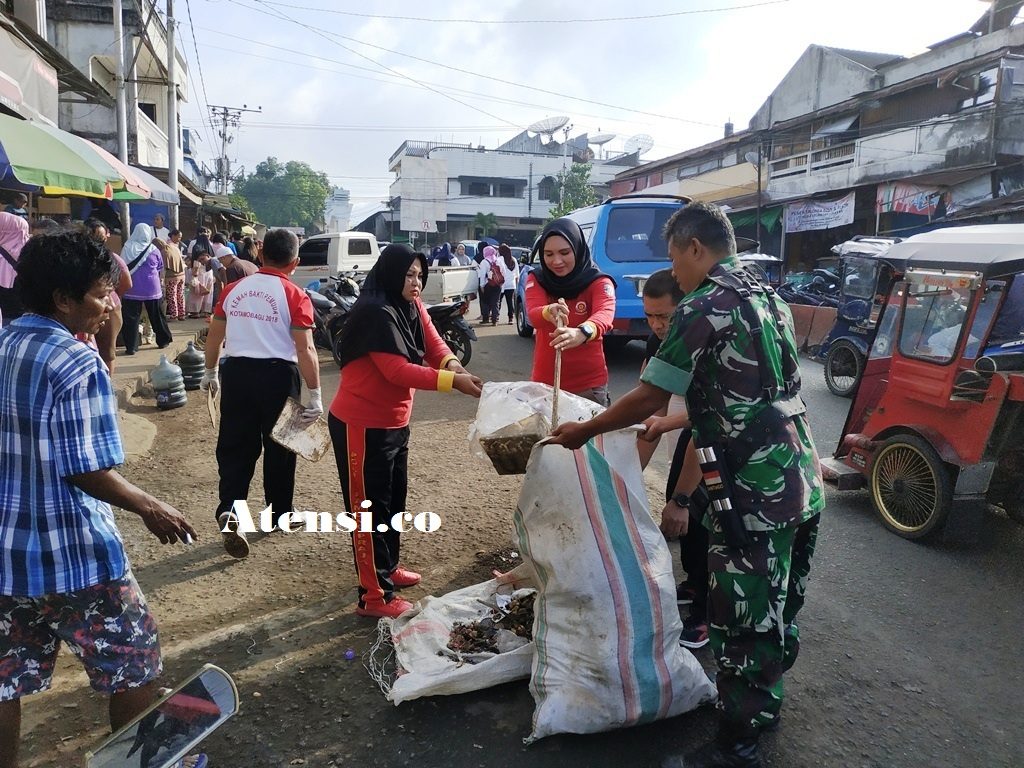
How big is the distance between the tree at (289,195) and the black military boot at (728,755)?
7505 cm

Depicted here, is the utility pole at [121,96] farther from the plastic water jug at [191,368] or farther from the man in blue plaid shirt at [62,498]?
the man in blue plaid shirt at [62,498]

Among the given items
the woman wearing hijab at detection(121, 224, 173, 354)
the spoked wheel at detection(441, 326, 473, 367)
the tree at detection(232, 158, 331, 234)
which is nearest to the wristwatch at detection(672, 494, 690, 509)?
the spoked wheel at detection(441, 326, 473, 367)

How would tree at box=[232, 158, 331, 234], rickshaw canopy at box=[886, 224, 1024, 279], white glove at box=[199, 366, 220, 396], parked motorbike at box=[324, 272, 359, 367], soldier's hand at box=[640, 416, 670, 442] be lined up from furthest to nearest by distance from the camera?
tree at box=[232, 158, 331, 234]
parked motorbike at box=[324, 272, 359, 367]
white glove at box=[199, 366, 220, 396]
rickshaw canopy at box=[886, 224, 1024, 279]
soldier's hand at box=[640, 416, 670, 442]

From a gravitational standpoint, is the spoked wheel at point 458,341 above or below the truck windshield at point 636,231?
below

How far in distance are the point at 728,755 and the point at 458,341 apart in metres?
7.79

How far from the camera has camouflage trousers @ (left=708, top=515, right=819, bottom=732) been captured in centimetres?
224

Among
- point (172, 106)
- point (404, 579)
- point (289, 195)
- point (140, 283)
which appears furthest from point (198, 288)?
point (289, 195)

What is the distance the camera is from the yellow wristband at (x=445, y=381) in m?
3.07

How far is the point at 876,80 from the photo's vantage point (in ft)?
79.3


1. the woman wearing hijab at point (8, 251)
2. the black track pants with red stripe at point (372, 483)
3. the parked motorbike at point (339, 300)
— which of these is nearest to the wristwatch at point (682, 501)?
the black track pants with red stripe at point (372, 483)

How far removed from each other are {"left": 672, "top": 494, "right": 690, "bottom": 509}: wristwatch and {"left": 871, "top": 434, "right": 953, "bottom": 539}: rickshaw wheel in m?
2.00

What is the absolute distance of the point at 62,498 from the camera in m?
1.88

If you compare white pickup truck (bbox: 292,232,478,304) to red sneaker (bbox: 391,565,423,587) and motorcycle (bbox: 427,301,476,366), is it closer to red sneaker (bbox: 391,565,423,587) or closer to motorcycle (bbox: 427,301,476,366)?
motorcycle (bbox: 427,301,476,366)

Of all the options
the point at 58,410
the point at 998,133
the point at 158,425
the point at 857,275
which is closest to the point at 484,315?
the point at 857,275
